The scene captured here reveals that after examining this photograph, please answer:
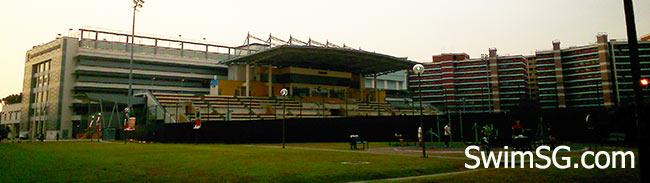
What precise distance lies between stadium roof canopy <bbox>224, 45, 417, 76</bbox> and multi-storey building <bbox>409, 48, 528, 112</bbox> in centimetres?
5287

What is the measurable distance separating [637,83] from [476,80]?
137 meters

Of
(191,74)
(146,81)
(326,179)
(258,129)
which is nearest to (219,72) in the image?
(191,74)

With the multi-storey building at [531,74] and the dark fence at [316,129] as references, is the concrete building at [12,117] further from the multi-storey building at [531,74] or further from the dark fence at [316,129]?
the multi-storey building at [531,74]

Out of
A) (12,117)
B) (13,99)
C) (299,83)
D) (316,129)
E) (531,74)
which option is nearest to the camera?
(316,129)

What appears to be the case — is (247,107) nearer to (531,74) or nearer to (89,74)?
(89,74)

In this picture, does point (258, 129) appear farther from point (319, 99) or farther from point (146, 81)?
point (146, 81)

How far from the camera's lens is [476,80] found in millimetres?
134875

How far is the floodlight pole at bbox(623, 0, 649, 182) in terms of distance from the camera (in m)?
5.16

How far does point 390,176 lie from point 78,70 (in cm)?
8520

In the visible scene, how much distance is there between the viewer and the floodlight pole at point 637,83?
516 cm

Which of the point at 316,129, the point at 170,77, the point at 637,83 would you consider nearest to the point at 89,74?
the point at 170,77

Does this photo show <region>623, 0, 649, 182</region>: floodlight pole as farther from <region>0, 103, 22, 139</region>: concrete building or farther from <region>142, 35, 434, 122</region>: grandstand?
<region>0, 103, 22, 139</region>: concrete building

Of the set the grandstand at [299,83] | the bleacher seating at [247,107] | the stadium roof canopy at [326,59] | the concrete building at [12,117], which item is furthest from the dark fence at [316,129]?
the concrete building at [12,117]

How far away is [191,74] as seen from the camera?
295 ft
